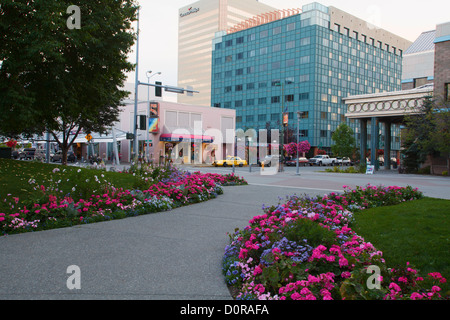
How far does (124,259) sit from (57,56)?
8655mm

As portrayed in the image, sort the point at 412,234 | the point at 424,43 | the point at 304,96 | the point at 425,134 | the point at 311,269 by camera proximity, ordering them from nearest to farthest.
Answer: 1. the point at 311,269
2. the point at 412,234
3. the point at 425,134
4. the point at 424,43
5. the point at 304,96

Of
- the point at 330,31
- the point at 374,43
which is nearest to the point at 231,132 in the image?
the point at 330,31

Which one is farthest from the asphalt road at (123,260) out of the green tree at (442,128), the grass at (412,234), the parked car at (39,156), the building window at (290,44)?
the building window at (290,44)

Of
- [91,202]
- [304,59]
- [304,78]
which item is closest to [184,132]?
[91,202]

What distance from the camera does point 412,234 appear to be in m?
6.18

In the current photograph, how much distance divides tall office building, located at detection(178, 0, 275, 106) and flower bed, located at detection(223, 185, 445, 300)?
133 metres

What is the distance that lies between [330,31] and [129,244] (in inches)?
3690

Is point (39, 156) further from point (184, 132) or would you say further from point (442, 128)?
point (442, 128)

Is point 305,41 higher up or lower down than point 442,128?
higher up

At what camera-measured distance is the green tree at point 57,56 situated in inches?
451

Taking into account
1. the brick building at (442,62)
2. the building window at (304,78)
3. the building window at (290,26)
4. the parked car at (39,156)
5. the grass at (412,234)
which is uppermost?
the building window at (290,26)

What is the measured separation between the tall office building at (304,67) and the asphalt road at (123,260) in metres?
76.7

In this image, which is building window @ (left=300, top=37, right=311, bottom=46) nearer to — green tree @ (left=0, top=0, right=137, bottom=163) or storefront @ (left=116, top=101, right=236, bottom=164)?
storefront @ (left=116, top=101, right=236, bottom=164)

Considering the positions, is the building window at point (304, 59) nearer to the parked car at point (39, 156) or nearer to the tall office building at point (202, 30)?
the tall office building at point (202, 30)
